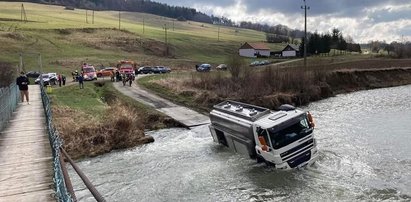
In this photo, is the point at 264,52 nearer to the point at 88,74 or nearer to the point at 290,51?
the point at 290,51

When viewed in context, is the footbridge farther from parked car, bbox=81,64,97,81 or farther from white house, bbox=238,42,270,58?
white house, bbox=238,42,270,58

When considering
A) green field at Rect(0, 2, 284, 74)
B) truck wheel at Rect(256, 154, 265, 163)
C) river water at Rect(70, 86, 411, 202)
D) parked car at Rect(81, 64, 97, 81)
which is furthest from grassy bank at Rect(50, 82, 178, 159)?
green field at Rect(0, 2, 284, 74)

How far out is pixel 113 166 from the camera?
24219mm

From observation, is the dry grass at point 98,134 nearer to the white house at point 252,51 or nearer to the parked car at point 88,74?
the parked car at point 88,74

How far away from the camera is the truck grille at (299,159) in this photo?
2161cm

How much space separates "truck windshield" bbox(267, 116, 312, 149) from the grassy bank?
1120 centimetres

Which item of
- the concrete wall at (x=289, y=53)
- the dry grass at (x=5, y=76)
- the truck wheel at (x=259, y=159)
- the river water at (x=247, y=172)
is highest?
the concrete wall at (x=289, y=53)

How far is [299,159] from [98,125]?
13895 millimetres

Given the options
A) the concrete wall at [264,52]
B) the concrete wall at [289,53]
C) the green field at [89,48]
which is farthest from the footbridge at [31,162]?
the concrete wall at [264,52]

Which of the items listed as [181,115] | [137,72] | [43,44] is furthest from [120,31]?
[181,115]

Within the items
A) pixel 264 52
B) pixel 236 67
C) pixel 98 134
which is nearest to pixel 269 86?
pixel 236 67

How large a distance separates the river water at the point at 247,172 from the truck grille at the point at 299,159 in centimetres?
41

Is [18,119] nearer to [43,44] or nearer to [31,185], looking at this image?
[31,185]

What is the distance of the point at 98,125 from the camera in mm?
29203
